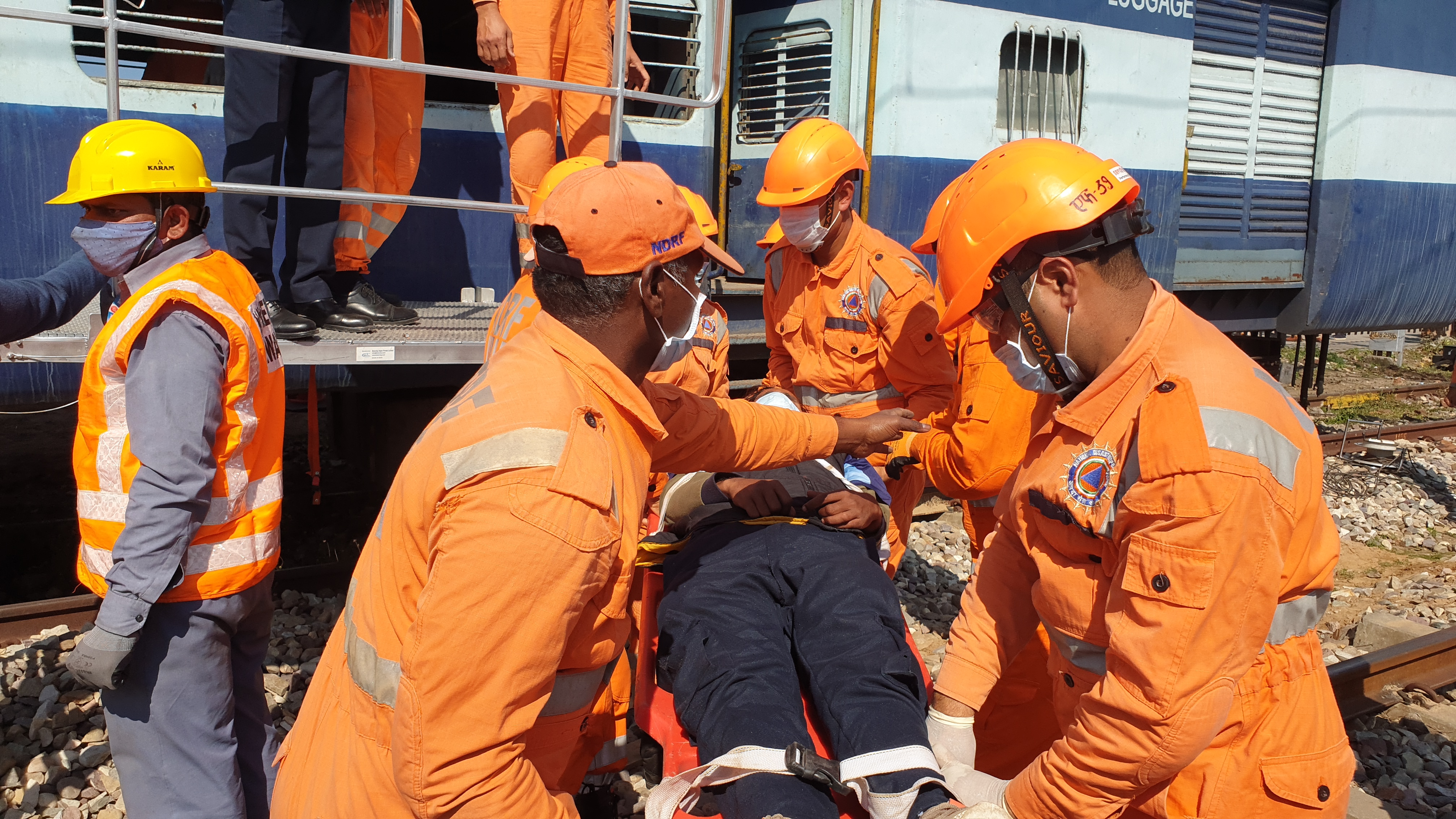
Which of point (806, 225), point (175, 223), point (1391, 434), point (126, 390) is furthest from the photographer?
point (1391, 434)

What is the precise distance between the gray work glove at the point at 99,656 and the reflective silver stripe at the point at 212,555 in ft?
0.71

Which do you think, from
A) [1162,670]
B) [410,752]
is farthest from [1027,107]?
[410,752]

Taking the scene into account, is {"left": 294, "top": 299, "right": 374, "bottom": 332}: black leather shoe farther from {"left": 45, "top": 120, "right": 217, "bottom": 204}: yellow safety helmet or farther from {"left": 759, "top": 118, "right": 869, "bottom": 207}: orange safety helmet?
{"left": 759, "top": 118, "right": 869, "bottom": 207}: orange safety helmet

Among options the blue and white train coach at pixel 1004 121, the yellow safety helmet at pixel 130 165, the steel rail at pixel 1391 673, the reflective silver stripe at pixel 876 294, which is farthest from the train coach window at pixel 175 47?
the steel rail at pixel 1391 673

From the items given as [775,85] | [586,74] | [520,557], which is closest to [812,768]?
[520,557]

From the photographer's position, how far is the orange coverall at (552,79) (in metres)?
4.44

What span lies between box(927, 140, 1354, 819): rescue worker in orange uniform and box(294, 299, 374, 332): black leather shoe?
118 inches

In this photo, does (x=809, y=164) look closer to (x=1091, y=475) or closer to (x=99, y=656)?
(x=1091, y=475)

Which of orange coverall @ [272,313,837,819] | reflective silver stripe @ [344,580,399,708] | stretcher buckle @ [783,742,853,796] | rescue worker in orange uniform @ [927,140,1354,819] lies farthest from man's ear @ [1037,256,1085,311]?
reflective silver stripe @ [344,580,399,708]

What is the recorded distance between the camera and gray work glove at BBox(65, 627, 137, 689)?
241cm

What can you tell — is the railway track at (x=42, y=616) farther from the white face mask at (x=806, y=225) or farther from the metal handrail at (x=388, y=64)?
the white face mask at (x=806, y=225)

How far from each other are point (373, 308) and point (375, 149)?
93 cm

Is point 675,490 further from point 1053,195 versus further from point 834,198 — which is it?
point 1053,195

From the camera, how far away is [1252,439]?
5.13 ft
